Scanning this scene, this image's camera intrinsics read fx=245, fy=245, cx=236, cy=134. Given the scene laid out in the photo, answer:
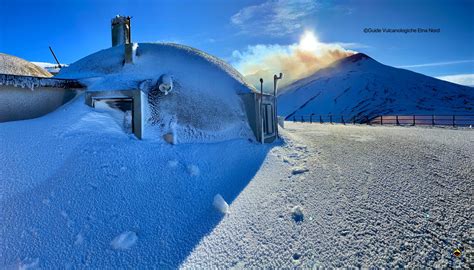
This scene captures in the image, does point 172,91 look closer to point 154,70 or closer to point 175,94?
point 175,94

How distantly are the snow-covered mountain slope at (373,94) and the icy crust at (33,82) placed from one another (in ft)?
176

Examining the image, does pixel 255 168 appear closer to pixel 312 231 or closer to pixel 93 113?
pixel 312 231

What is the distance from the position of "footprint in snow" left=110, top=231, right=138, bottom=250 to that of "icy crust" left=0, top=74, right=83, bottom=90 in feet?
22.4

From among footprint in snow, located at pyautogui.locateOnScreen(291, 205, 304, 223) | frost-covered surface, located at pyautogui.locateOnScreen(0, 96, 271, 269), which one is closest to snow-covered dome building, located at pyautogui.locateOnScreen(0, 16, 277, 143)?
frost-covered surface, located at pyautogui.locateOnScreen(0, 96, 271, 269)

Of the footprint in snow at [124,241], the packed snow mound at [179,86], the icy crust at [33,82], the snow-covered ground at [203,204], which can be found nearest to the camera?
the snow-covered ground at [203,204]

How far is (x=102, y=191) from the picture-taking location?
5.53 metres

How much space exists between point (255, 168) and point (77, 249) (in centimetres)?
496

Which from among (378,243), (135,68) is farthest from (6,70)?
(378,243)

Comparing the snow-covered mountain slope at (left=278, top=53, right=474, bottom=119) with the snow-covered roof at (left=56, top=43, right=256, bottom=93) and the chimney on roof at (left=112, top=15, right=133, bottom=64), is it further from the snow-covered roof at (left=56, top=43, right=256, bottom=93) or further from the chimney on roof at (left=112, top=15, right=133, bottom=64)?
the chimney on roof at (left=112, top=15, right=133, bottom=64)

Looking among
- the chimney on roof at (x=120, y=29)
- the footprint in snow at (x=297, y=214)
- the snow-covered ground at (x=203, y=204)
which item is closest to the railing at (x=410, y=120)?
the snow-covered ground at (x=203, y=204)

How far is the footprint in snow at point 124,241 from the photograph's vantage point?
4289 millimetres

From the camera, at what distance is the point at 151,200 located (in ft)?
18.2

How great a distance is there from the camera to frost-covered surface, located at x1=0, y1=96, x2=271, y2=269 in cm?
417

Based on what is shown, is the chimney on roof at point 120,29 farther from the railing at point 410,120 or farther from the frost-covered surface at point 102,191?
the railing at point 410,120
